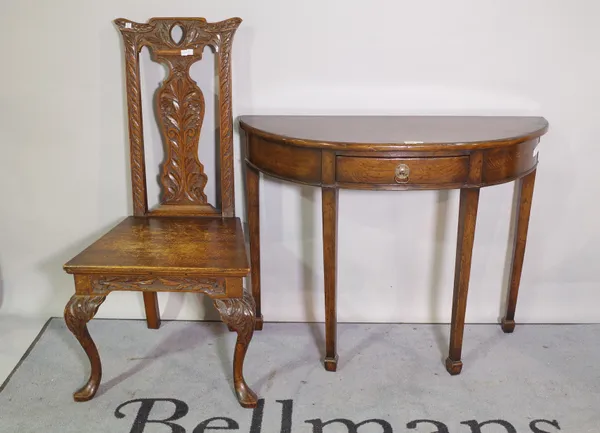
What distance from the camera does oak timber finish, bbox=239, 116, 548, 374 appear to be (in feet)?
6.74

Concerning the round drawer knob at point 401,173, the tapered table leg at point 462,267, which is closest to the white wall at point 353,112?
the tapered table leg at point 462,267

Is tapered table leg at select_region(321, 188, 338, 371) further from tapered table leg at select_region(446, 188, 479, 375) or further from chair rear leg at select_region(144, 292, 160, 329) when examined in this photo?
chair rear leg at select_region(144, 292, 160, 329)

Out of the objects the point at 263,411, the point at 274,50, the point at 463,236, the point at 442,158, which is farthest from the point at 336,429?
the point at 274,50

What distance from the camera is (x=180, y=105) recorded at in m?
2.45

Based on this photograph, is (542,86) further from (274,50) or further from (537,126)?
(274,50)

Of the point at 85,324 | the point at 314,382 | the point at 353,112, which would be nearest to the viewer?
the point at 85,324

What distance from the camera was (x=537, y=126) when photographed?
7.59 feet

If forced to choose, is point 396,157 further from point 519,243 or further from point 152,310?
point 152,310

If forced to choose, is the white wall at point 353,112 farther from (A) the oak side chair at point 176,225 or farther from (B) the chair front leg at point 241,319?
(B) the chair front leg at point 241,319

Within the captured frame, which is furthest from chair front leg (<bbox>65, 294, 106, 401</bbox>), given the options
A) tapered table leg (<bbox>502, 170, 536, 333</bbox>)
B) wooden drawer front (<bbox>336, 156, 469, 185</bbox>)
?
tapered table leg (<bbox>502, 170, 536, 333</bbox>)

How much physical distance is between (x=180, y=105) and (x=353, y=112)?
25.2 inches

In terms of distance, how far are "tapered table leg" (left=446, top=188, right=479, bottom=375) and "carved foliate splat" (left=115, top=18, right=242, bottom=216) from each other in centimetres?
85

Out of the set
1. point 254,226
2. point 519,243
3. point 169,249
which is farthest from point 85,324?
point 519,243

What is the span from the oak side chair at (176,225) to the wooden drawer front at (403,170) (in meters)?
0.45
